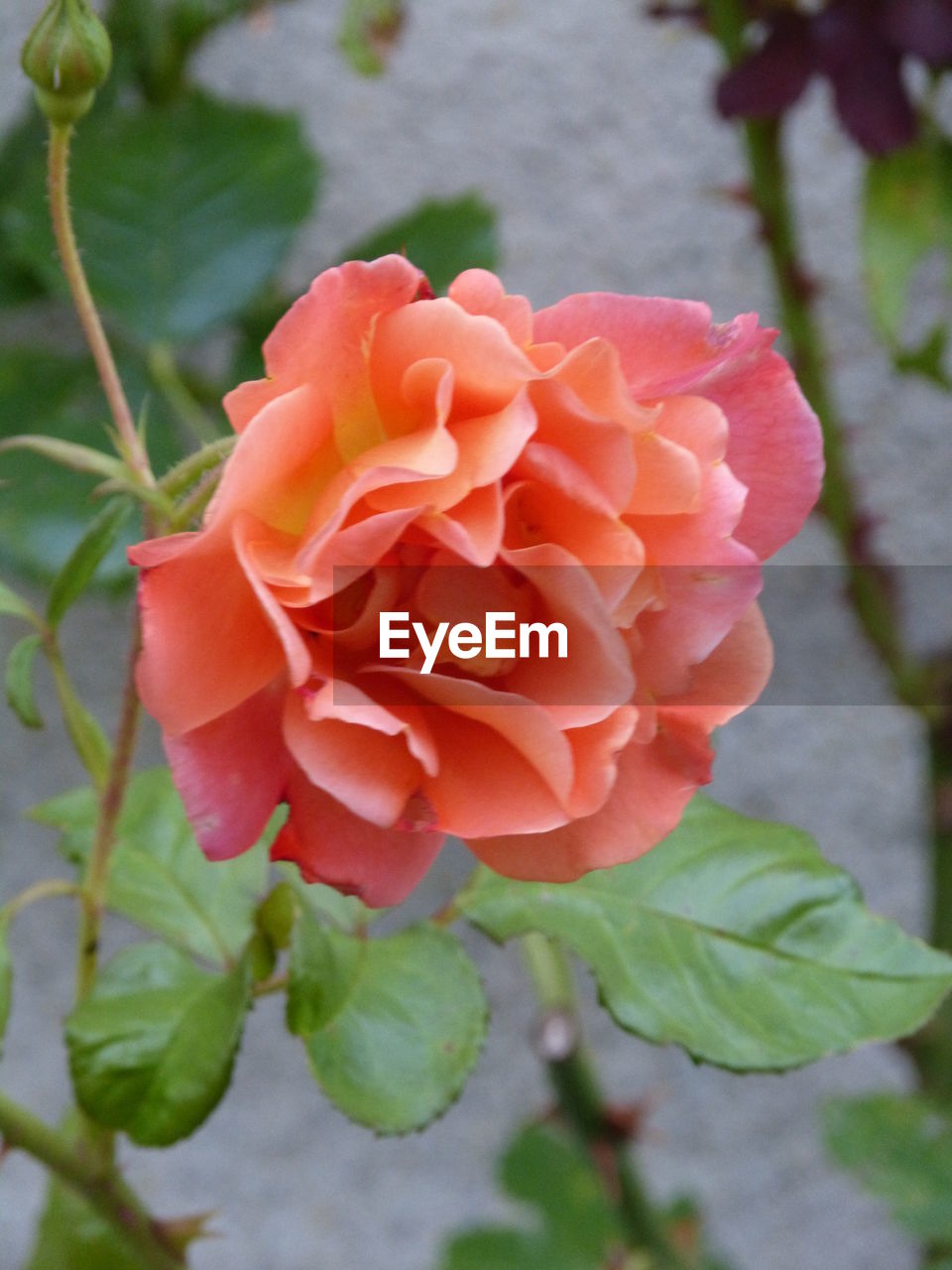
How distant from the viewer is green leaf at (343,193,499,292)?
438 millimetres

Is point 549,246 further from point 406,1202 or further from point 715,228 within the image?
point 406,1202

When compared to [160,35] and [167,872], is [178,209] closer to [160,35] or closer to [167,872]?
[160,35]

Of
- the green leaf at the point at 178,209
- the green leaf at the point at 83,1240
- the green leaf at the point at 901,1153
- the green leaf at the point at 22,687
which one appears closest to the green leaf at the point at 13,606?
the green leaf at the point at 22,687

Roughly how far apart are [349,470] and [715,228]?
0.44 m

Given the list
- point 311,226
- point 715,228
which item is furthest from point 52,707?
point 715,228

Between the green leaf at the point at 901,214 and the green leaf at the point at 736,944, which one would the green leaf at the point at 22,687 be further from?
the green leaf at the point at 901,214

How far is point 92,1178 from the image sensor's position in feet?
0.68

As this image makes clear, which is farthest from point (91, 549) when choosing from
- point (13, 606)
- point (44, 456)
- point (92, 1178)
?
point (44, 456)

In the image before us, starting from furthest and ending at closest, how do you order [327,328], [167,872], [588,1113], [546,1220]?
[546,1220], [588,1113], [167,872], [327,328]

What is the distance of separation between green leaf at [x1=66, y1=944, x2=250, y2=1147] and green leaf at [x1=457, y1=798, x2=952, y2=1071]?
5cm

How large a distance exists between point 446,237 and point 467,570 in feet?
1.09

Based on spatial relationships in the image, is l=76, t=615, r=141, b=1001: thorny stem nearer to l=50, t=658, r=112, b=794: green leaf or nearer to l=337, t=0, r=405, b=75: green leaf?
l=50, t=658, r=112, b=794: green leaf

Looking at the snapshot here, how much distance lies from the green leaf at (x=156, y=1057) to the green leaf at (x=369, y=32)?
320mm

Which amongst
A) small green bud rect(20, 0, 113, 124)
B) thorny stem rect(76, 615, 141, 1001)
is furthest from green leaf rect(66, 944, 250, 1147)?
small green bud rect(20, 0, 113, 124)
